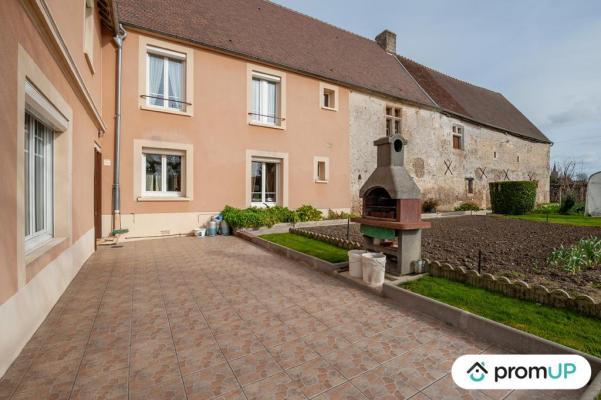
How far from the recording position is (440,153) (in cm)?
1580

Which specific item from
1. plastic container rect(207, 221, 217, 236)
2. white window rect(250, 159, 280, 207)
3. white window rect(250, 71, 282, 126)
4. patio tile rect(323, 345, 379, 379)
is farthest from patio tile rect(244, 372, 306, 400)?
white window rect(250, 71, 282, 126)

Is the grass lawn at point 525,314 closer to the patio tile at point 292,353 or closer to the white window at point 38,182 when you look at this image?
the patio tile at point 292,353

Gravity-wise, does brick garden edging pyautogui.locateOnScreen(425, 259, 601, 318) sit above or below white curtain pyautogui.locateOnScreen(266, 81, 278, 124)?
below

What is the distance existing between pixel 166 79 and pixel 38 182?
5925mm

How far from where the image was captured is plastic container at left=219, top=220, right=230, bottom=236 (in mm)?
9086

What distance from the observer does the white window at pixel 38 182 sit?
3.46 metres

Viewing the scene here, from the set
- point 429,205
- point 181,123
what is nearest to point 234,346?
point 181,123

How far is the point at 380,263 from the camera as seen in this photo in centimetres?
418

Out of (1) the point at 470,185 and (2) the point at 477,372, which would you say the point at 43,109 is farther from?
(1) the point at 470,185

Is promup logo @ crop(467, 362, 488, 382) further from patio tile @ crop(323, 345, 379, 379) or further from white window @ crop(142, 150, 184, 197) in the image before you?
white window @ crop(142, 150, 184, 197)

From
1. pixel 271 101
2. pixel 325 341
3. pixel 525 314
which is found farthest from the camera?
pixel 271 101

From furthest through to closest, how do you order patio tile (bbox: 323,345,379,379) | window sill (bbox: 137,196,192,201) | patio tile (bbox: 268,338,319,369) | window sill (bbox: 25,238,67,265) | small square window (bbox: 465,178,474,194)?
small square window (bbox: 465,178,474,194) → window sill (bbox: 137,196,192,201) → window sill (bbox: 25,238,67,265) → patio tile (bbox: 268,338,319,369) → patio tile (bbox: 323,345,379,379)

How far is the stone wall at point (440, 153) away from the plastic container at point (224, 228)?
5.76 meters

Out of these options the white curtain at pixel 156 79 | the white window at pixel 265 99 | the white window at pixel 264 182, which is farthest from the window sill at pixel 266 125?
the white curtain at pixel 156 79
